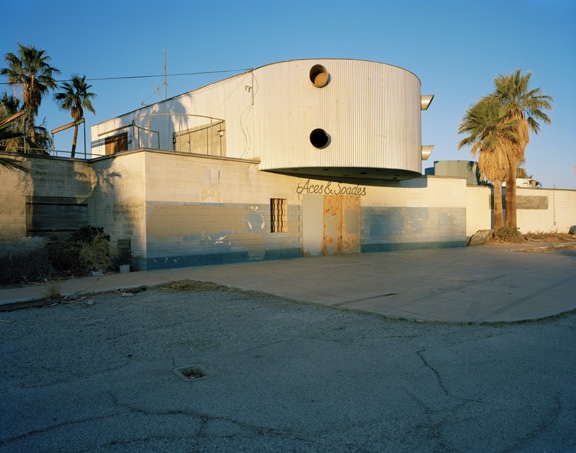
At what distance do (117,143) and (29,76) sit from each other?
19.0 feet

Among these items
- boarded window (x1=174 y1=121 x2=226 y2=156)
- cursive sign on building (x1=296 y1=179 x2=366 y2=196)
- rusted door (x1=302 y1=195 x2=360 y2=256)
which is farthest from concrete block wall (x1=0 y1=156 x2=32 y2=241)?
rusted door (x1=302 y1=195 x2=360 y2=256)

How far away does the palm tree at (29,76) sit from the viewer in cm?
2306

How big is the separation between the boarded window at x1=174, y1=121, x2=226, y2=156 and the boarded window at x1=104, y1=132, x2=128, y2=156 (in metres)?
5.81

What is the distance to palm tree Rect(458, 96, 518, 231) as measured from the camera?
27.3 meters

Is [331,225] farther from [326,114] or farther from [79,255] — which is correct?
[79,255]

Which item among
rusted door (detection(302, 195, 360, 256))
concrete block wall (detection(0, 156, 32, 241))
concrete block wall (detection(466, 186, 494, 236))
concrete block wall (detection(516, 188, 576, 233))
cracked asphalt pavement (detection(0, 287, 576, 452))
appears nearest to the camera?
cracked asphalt pavement (detection(0, 287, 576, 452))

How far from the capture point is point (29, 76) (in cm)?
2330

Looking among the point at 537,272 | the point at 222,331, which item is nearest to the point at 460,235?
the point at 537,272

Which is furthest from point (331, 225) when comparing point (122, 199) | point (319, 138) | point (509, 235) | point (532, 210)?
point (532, 210)

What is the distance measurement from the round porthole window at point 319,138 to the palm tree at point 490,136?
14.7 m

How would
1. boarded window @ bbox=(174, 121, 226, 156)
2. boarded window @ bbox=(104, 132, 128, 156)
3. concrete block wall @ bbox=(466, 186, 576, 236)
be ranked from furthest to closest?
concrete block wall @ bbox=(466, 186, 576, 236), boarded window @ bbox=(104, 132, 128, 156), boarded window @ bbox=(174, 121, 226, 156)

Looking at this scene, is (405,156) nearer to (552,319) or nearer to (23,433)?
(552,319)

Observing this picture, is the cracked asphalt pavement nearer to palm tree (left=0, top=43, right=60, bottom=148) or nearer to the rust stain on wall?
the rust stain on wall

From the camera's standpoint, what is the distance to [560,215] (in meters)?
35.4
